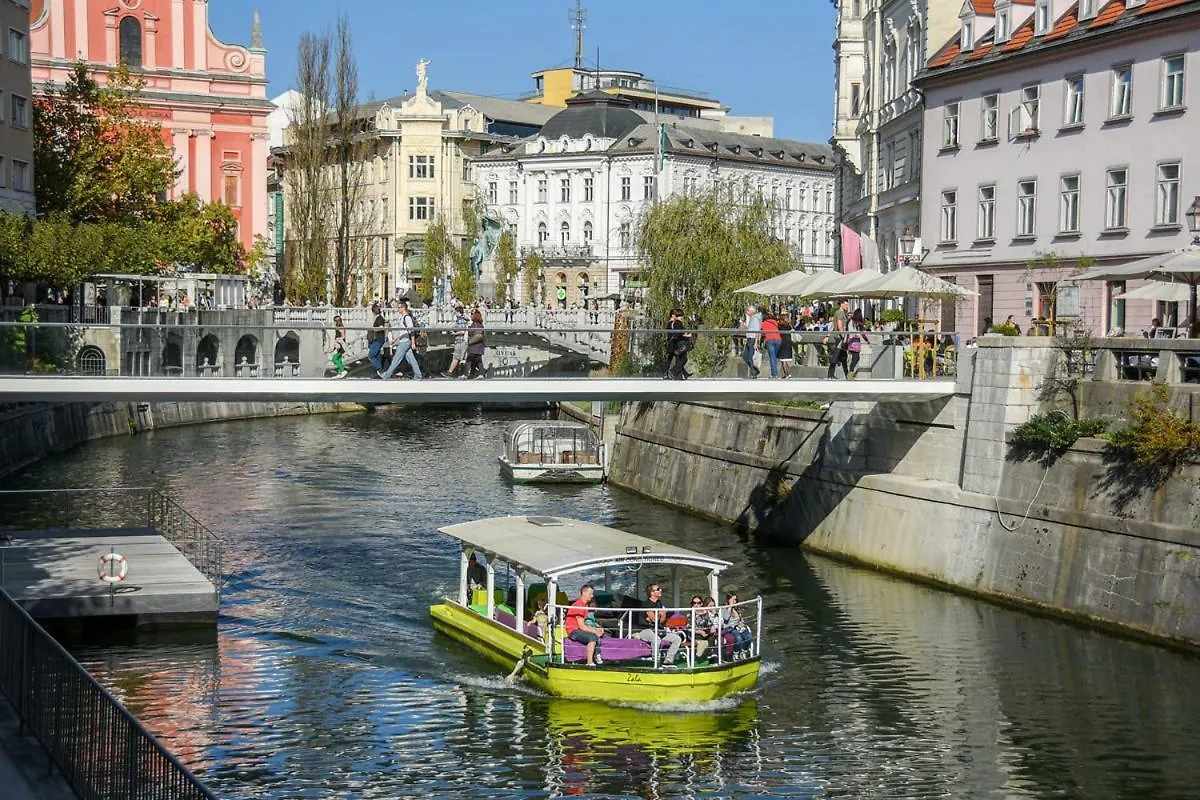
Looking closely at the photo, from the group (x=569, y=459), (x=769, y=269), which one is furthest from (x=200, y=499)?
(x=769, y=269)

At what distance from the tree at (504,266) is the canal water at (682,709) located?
3283 inches

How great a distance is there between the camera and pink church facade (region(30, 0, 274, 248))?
93.9 m

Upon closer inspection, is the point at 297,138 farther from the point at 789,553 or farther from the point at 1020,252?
the point at 789,553

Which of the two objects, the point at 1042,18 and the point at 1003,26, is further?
the point at 1003,26

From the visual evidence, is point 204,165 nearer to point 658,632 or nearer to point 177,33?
point 177,33

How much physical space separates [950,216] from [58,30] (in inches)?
2201

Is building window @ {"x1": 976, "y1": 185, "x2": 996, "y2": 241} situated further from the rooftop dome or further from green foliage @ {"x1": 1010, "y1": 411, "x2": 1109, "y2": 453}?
the rooftop dome

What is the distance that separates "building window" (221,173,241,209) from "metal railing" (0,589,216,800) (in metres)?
82.1

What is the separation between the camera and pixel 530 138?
463 ft

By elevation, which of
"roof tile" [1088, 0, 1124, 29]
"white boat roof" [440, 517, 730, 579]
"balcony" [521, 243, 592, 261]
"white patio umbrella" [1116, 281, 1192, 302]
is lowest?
"white boat roof" [440, 517, 730, 579]

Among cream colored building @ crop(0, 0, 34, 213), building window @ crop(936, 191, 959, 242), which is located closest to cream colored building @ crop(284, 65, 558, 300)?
cream colored building @ crop(0, 0, 34, 213)

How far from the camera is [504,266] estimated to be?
128 metres

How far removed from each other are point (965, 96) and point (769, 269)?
1114 cm

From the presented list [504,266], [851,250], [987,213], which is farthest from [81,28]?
[987,213]
